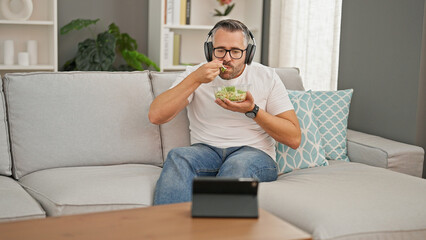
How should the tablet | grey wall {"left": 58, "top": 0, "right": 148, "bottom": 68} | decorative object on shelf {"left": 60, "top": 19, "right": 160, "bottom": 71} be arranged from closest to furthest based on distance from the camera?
1. the tablet
2. decorative object on shelf {"left": 60, "top": 19, "right": 160, "bottom": 71}
3. grey wall {"left": 58, "top": 0, "right": 148, "bottom": 68}

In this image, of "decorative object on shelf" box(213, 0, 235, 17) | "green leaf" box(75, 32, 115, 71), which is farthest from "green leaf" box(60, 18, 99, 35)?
"decorative object on shelf" box(213, 0, 235, 17)

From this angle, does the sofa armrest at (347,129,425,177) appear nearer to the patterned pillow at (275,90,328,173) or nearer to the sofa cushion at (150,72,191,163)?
the patterned pillow at (275,90,328,173)

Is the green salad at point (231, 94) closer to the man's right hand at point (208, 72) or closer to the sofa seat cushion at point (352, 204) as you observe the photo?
the man's right hand at point (208, 72)

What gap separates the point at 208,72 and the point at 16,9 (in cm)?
244

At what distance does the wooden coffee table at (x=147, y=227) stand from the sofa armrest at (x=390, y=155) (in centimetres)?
123

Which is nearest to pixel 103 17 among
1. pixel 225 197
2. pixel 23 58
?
pixel 23 58

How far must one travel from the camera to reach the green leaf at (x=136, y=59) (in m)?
4.39

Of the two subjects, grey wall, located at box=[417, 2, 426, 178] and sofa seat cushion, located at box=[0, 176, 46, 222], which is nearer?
sofa seat cushion, located at box=[0, 176, 46, 222]

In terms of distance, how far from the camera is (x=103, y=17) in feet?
15.3

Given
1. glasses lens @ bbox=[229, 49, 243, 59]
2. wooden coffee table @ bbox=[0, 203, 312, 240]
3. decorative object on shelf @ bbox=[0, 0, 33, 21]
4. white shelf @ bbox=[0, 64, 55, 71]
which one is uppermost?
decorative object on shelf @ bbox=[0, 0, 33, 21]

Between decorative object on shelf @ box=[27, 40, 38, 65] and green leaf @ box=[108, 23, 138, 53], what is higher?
green leaf @ box=[108, 23, 138, 53]

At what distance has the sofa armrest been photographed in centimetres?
263

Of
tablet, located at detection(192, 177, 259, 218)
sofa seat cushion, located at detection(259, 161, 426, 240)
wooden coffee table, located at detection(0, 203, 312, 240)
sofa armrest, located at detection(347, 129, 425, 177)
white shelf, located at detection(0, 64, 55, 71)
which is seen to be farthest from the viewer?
white shelf, located at detection(0, 64, 55, 71)

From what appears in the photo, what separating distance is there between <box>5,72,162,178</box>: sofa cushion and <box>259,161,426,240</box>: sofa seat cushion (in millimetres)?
721
